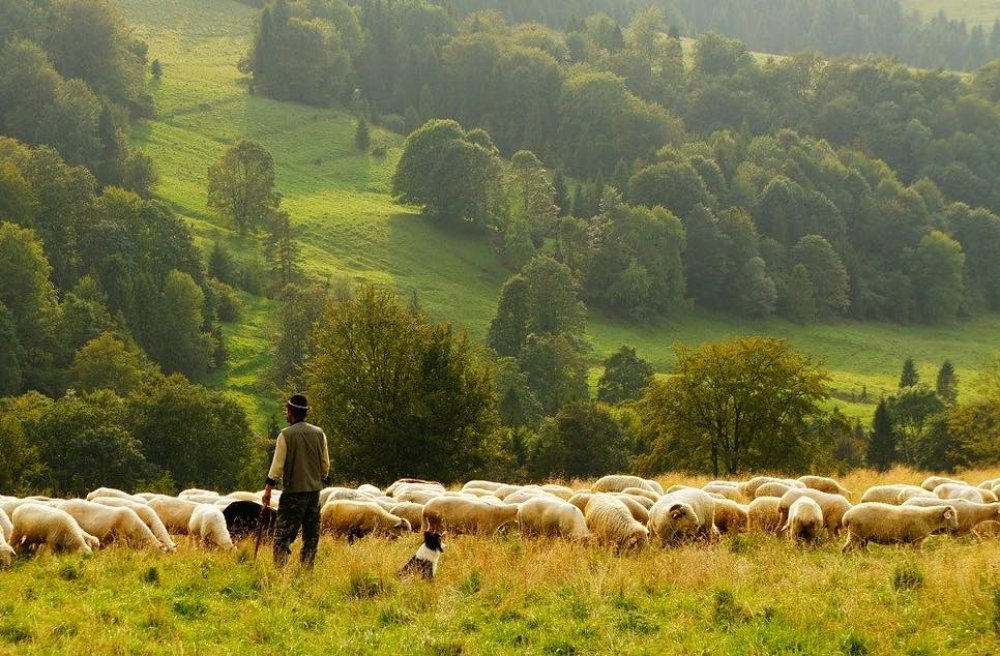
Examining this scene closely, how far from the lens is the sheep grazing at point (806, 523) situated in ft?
65.9

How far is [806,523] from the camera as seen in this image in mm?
20094

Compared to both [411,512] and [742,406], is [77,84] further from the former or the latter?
[411,512]

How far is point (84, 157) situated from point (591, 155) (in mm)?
86898

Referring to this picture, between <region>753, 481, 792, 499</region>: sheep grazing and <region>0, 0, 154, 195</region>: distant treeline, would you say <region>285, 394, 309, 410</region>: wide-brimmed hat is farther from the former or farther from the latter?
<region>0, 0, 154, 195</region>: distant treeline

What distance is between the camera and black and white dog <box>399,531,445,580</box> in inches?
637

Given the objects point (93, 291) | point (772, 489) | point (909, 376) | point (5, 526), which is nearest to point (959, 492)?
point (772, 489)

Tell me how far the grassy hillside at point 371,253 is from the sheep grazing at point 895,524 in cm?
8308

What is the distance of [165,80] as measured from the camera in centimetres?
18675

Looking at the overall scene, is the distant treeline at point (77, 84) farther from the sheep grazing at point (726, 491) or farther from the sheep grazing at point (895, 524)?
the sheep grazing at point (895, 524)

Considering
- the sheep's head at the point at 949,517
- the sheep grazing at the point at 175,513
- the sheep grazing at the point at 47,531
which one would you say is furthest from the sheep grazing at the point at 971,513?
the sheep grazing at the point at 47,531

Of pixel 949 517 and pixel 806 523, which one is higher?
pixel 949 517

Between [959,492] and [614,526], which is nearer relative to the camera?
[614,526]

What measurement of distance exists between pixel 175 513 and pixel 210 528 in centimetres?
221

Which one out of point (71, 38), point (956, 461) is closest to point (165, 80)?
point (71, 38)
